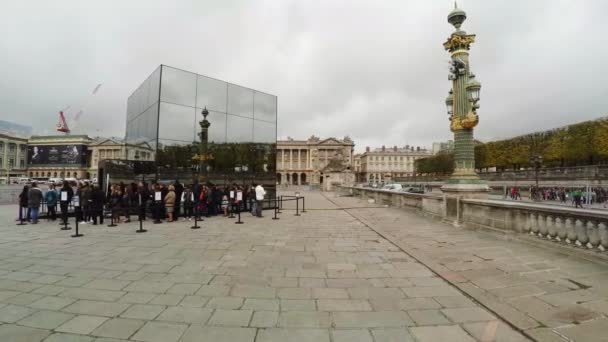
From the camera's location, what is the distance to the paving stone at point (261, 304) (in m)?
3.84

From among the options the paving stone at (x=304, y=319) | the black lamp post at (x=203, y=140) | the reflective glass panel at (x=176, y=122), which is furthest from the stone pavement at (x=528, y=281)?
the reflective glass panel at (x=176, y=122)

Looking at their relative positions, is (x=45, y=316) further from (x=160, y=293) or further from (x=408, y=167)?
(x=408, y=167)

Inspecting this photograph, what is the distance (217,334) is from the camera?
3.16m

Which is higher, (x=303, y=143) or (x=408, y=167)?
(x=303, y=143)

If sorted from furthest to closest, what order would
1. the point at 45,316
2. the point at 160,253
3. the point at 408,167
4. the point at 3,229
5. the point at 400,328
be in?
the point at 408,167 < the point at 3,229 < the point at 160,253 < the point at 45,316 < the point at 400,328

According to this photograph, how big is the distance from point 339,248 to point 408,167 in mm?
145152

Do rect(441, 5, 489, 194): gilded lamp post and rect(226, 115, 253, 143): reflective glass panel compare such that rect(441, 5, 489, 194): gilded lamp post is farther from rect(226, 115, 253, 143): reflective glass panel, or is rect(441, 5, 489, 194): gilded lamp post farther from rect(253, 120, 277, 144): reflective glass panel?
rect(226, 115, 253, 143): reflective glass panel

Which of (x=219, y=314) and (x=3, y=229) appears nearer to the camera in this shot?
(x=219, y=314)

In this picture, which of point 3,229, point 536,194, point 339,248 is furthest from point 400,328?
point 536,194

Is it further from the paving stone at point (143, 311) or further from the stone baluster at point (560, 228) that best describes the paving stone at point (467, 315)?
the stone baluster at point (560, 228)

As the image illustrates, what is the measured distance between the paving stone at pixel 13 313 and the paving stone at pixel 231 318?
2.48 metres

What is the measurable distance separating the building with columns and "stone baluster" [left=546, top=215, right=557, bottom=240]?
374ft

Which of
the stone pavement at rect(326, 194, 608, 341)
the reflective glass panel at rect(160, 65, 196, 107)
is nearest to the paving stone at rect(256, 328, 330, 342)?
the stone pavement at rect(326, 194, 608, 341)

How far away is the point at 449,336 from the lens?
3127mm
